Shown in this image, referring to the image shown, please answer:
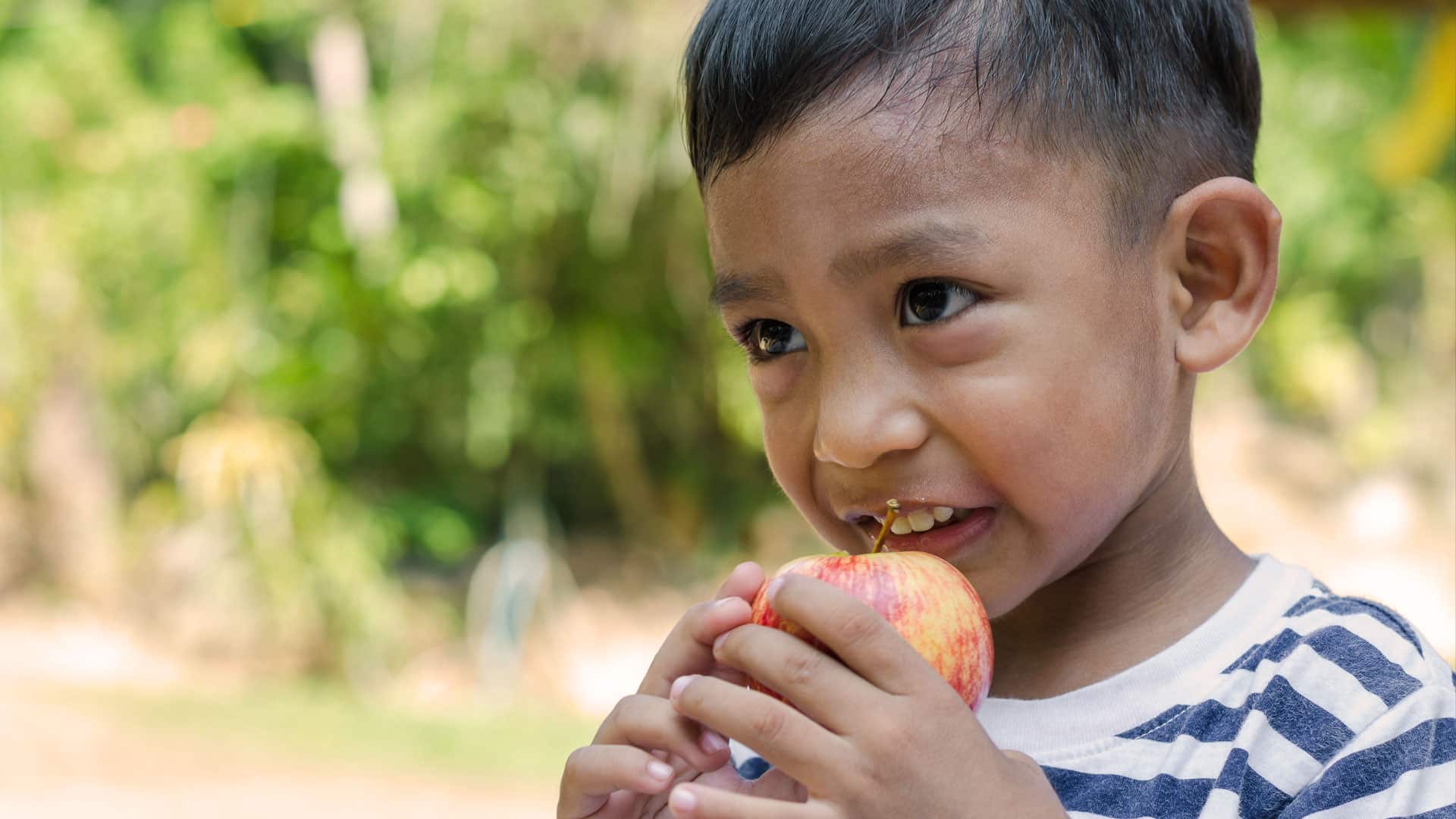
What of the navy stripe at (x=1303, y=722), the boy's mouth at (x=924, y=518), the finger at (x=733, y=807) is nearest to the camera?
the finger at (x=733, y=807)

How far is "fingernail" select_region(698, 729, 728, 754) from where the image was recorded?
98 centimetres

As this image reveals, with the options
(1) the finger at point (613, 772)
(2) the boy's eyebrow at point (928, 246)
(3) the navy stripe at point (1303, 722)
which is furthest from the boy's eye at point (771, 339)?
(3) the navy stripe at point (1303, 722)

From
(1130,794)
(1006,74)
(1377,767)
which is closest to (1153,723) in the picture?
(1130,794)

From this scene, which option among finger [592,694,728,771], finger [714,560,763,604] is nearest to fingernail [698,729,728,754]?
finger [592,694,728,771]

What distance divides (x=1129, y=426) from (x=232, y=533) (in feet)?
22.5

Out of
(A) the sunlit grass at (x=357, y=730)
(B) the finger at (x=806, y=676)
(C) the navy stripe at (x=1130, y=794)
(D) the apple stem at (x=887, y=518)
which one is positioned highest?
(A) the sunlit grass at (x=357, y=730)

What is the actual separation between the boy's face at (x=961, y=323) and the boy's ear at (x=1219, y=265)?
0.06 meters

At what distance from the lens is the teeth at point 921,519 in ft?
3.57

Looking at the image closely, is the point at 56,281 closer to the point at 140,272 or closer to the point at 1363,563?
the point at 140,272

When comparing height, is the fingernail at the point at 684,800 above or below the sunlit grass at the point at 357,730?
below

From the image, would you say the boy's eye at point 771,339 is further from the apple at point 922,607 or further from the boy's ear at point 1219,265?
the boy's ear at point 1219,265

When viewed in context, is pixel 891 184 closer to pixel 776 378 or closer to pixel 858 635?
pixel 776 378

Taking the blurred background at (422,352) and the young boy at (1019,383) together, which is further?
the blurred background at (422,352)

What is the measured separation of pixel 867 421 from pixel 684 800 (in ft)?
1.03
